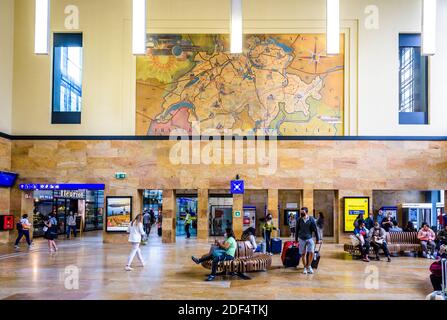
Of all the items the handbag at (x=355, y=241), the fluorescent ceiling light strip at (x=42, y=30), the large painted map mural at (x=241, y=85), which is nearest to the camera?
the fluorescent ceiling light strip at (x=42, y=30)

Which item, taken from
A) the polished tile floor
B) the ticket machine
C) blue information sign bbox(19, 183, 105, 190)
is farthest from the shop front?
the ticket machine

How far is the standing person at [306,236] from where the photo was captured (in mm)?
10406

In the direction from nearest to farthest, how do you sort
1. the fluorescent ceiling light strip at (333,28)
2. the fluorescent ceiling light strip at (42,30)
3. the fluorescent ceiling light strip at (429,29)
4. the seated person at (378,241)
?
the fluorescent ceiling light strip at (429,29) → the fluorescent ceiling light strip at (333,28) → the fluorescent ceiling light strip at (42,30) → the seated person at (378,241)

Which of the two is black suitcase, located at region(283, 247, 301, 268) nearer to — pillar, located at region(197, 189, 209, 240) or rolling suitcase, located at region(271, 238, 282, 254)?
rolling suitcase, located at region(271, 238, 282, 254)

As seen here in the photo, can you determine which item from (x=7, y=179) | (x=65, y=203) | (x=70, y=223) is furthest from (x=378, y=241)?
(x=65, y=203)

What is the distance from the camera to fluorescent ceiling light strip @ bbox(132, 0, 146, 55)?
30.9 ft

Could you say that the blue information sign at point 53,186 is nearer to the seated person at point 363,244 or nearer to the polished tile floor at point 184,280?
the polished tile floor at point 184,280

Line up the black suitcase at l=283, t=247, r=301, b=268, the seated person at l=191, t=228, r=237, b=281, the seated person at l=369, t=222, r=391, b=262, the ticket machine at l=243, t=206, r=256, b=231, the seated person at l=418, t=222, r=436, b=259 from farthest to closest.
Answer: the ticket machine at l=243, t=206, r=256, b=231 < the seated person at l=418, t=222, r=436, b=259 < the seated person at l=369, t=222, r=391, b=262 < the black suitcase at l=283, t=247, r=301, b=268 < the seated person at l=191, t=228, r=237, b=281

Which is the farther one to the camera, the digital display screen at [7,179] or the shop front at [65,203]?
the shop front at [65,203]

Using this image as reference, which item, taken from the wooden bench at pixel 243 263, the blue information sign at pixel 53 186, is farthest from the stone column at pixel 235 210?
the wooden bench at pixel 243 263

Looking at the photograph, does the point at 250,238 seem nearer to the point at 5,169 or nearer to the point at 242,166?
the point at 242,166

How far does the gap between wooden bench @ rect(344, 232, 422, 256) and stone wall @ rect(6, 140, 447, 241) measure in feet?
12.8

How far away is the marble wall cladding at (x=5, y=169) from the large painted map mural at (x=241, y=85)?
5.47m
